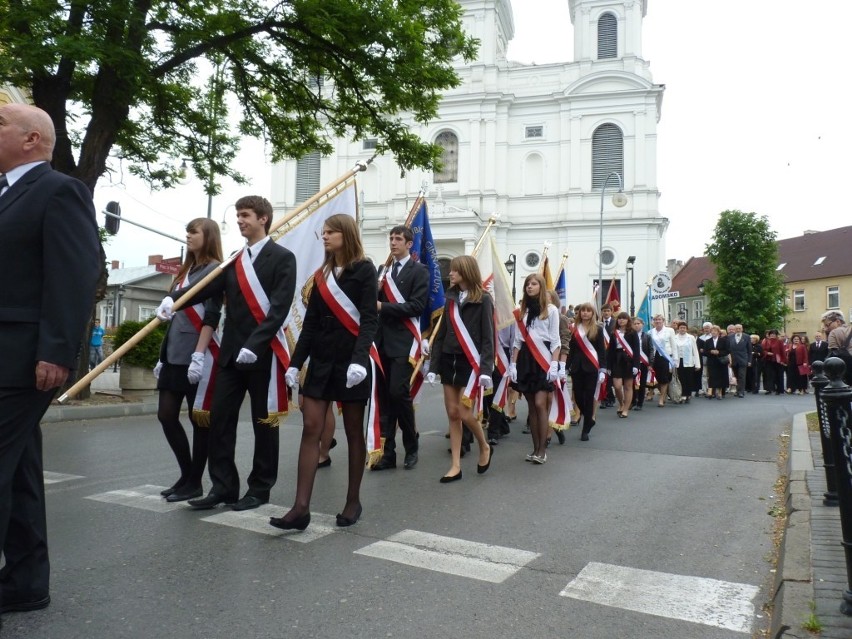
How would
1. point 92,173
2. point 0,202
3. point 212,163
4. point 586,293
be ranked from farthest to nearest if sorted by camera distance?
point 586,293
point 212,163
point 92,173
point 0,202

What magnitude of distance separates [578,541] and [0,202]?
366 cm

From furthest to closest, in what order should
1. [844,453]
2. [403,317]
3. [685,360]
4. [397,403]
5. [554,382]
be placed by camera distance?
[685,360] → [554,382] → [397,403] → [403,317] → [844,453]

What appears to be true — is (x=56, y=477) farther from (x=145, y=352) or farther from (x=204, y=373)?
(x=145, y=352)

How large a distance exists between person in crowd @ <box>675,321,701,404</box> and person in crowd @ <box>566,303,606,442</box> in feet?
25.5

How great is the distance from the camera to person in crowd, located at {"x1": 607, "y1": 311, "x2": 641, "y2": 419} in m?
13.2

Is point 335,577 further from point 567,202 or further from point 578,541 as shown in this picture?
point 567,202

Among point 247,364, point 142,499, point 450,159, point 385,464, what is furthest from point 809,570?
point 450,159

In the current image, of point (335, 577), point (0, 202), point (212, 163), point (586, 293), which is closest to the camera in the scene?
point (0, 202)

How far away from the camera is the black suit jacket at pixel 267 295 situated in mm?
5023

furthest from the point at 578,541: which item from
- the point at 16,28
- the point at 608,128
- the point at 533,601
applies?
the point at 608,128

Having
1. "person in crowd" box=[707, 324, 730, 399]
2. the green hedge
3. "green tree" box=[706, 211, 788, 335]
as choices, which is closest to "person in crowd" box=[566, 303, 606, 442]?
the green hedge

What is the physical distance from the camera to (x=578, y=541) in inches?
183

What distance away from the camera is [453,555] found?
4254 mm

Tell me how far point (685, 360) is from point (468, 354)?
40.7 feet
